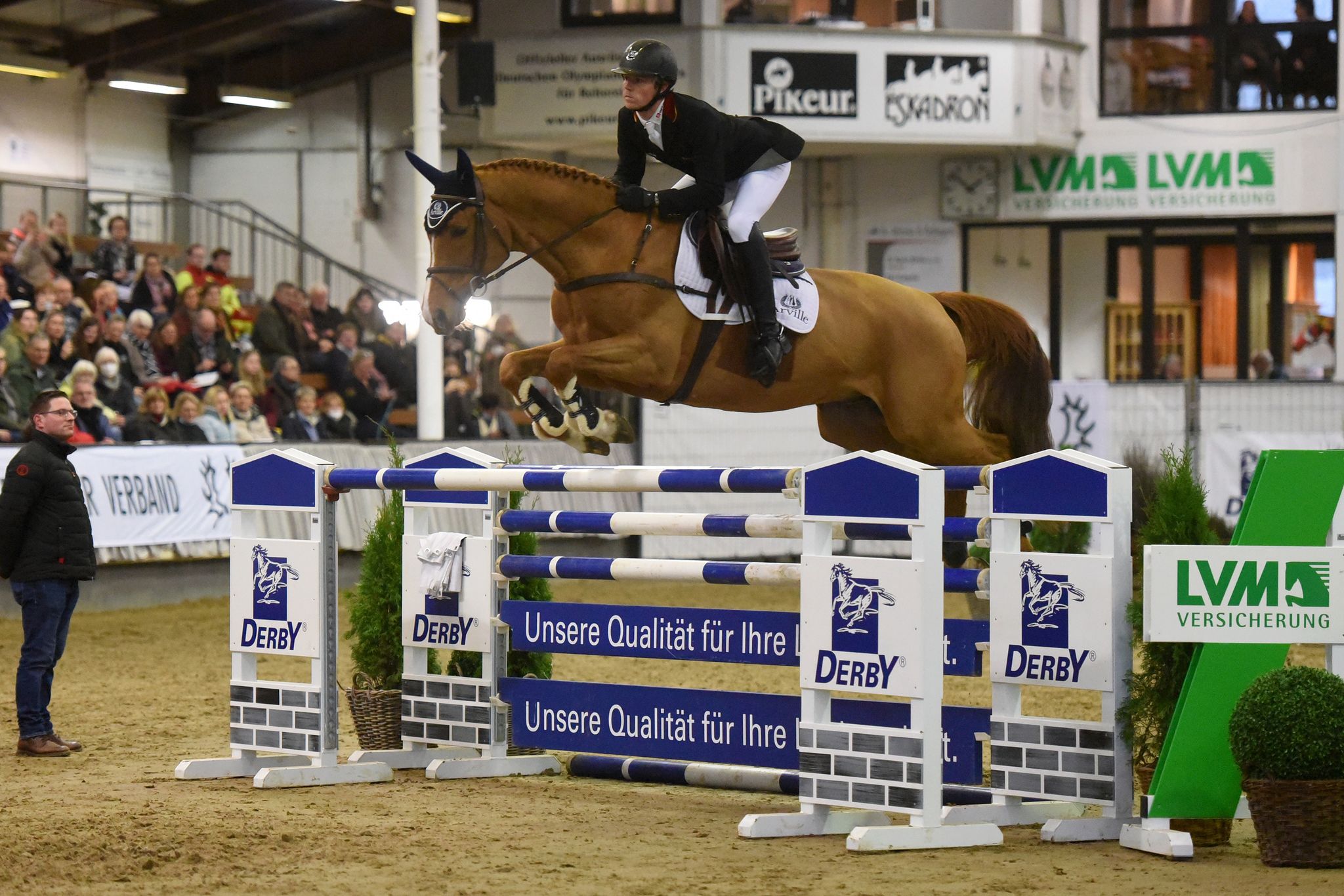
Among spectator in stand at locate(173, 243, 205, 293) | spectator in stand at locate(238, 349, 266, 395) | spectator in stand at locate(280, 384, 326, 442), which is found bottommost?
spectator in stand at locate(280, 384, 326, 442)

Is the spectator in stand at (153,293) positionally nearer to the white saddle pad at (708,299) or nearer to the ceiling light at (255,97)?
the ceiling light at (255,97)

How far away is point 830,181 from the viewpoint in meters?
19.0

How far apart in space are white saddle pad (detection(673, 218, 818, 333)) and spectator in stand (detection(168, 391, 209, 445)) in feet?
24.5

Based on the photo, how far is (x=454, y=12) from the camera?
1795cm

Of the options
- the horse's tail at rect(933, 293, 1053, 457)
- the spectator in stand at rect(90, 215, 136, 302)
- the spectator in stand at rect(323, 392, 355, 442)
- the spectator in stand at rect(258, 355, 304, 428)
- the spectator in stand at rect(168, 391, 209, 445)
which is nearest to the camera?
the horse's tail at rect(933, 293, 1053, 457)

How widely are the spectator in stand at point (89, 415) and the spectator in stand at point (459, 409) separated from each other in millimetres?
3496

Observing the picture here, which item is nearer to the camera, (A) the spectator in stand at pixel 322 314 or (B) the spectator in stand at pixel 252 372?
(B) the spectator in stand at pixel 252 372

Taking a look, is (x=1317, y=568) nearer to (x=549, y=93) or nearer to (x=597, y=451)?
(x=597, y=451)

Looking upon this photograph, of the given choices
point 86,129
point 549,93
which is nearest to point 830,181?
point 549,93

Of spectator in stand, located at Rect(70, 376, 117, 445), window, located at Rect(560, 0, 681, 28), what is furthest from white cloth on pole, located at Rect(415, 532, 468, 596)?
window, located at Rect(560, 0, 681, 28)

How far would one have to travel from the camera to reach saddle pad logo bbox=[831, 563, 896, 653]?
513 cm

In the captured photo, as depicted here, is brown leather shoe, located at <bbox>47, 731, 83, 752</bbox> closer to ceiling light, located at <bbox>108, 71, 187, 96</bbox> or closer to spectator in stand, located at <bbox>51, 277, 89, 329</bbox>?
spectator in stand, located at <bbox>51, 277, 89, 329</bbox>

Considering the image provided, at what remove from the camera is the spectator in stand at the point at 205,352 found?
45.8 ft

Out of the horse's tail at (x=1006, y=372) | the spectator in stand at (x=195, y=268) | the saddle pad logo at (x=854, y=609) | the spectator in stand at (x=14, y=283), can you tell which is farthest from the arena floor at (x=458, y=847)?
the spectator in stand at (x=195, y=268)
